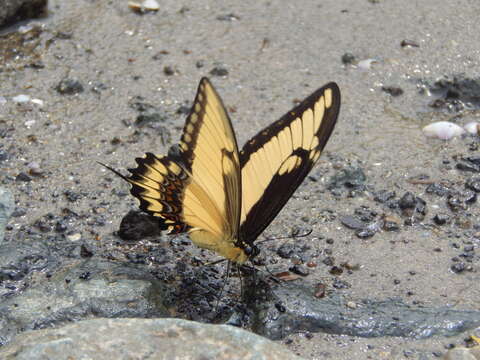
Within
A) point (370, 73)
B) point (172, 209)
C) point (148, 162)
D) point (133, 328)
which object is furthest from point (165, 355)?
point (370, 73)

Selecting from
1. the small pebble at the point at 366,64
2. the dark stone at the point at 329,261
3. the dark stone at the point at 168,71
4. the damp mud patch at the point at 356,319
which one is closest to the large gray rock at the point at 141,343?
the damp mud patch at the point at 356,319

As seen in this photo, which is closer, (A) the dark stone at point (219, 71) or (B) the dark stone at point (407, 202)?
(B) the dark stone at point (407, 202)

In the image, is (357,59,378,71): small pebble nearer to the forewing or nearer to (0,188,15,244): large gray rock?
the forewing

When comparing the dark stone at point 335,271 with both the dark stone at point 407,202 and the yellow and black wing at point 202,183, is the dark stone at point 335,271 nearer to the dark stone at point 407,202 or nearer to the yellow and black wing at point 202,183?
the yellow and black wing at point 202,183

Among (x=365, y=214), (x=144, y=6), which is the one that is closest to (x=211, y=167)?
(x=365, y=214)

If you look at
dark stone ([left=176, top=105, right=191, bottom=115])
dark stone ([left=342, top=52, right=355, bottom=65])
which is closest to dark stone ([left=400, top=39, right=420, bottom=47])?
dark stone ([left=342, top=52, right=355, bottom=65])

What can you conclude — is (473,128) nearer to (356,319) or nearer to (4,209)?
(356,319)

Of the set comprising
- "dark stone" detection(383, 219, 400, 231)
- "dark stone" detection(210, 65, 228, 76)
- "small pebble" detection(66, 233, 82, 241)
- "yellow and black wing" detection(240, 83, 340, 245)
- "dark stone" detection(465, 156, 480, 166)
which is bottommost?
"small pebble" detection(66, 233, 82, 241)
